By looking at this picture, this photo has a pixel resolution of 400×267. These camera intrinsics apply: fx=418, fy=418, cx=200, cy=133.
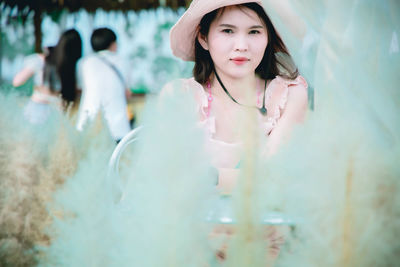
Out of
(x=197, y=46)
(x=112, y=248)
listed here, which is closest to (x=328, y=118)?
(x=112, y=248)

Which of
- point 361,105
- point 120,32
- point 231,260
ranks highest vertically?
point 361,105

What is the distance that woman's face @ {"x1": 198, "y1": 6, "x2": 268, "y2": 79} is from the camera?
1.10m

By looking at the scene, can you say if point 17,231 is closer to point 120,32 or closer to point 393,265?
Answer: point 393,265

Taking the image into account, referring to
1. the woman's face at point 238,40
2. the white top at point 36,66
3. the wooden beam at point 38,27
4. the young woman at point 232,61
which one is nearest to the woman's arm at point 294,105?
the young woman at point 232,61

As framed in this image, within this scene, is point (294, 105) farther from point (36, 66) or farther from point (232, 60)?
point (36, 66)

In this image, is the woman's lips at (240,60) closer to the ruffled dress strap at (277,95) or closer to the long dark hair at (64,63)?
the ruffled dress strap at (277,95)

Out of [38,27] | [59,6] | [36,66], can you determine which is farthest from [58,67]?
[38,27]

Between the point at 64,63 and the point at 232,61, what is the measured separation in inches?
95.3

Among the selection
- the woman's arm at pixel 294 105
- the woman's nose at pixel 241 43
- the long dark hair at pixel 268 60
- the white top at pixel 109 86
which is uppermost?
the woman's nose at pixel 241 43

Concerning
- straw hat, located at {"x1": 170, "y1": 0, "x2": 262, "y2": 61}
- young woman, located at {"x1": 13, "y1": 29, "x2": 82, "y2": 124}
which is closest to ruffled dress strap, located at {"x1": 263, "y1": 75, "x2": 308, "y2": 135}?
straw hat, located at {"x1": 170, "y1": 0, "x2": 262, "y2": 61}

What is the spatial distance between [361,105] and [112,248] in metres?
0.25

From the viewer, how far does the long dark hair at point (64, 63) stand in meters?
3.19

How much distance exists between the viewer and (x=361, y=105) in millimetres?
337

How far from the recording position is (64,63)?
10.6 ft
